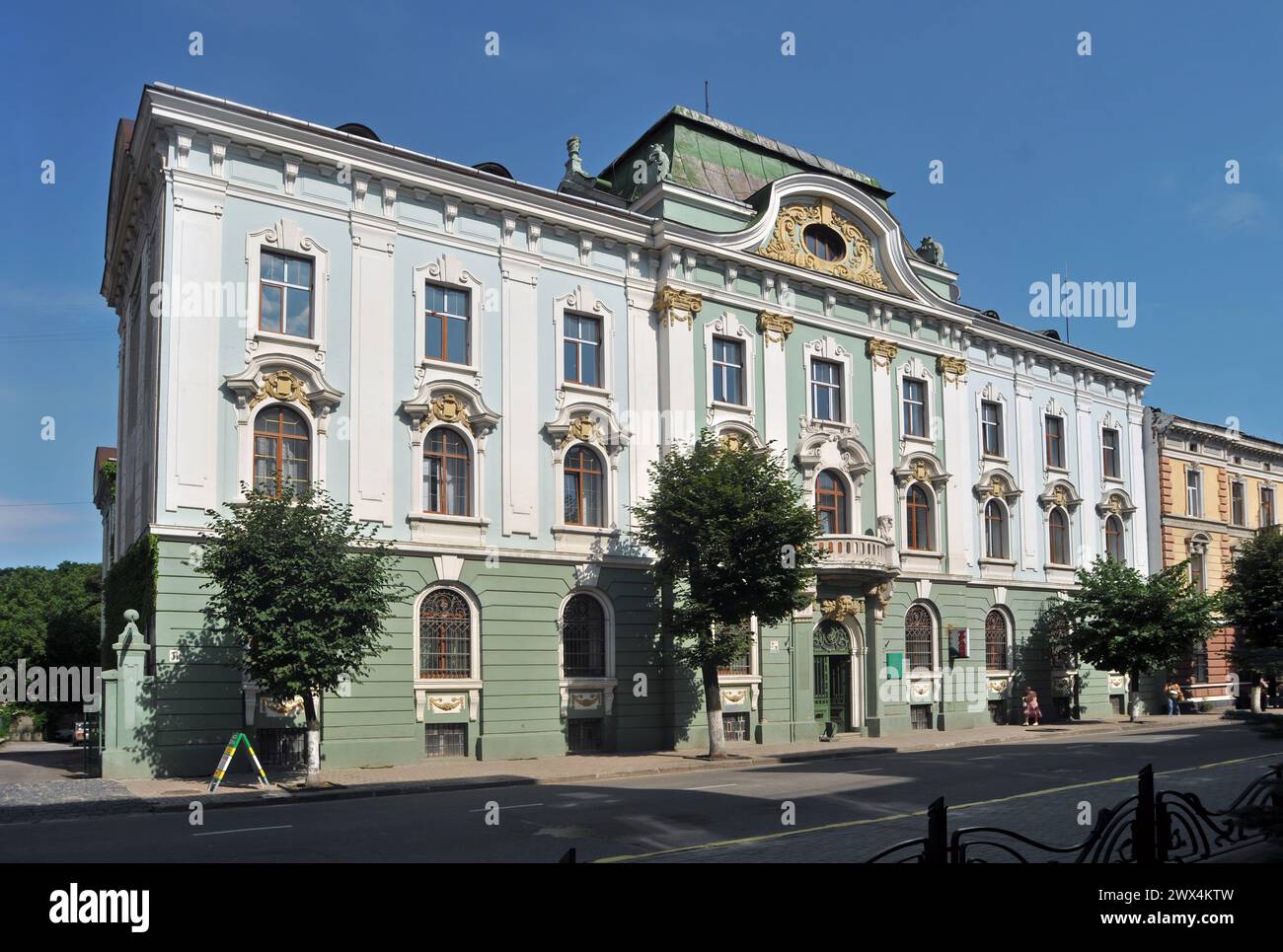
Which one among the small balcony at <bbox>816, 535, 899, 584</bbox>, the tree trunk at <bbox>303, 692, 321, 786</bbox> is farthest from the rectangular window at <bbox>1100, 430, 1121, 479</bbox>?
the tree trunk at <bbox>303, 692, 321, 786</bbox>

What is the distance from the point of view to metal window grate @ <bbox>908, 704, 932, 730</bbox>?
34375 millimetres

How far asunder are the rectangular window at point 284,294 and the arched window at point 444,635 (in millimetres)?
6616

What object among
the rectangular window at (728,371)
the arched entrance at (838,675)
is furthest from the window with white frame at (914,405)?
the arched entrance at (838,675)

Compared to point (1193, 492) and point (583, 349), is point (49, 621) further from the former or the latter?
point (1193, 492)

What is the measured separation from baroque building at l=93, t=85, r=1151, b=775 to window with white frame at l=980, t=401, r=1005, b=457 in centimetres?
11

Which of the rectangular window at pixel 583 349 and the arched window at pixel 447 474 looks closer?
the arched window at pixel 447 474

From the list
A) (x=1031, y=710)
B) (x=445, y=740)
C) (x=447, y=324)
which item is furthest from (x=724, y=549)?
(x=1031, y=710)

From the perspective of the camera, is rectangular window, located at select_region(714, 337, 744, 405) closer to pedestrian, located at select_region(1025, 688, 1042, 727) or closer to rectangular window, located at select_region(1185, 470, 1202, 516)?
pedestrian, located at select_region(1025, 688, 1042, 727)

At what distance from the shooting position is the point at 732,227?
32.0 meters

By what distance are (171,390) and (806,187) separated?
18.7 meters

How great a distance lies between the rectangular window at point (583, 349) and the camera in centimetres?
2873

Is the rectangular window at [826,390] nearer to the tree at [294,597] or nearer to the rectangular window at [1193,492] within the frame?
the tree at [294,597]

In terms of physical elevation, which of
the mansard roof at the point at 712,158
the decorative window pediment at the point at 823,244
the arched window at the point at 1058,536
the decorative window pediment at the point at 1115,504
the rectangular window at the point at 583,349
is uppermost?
the mansard roof at the point at 712,158

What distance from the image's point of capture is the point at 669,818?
1488cm
